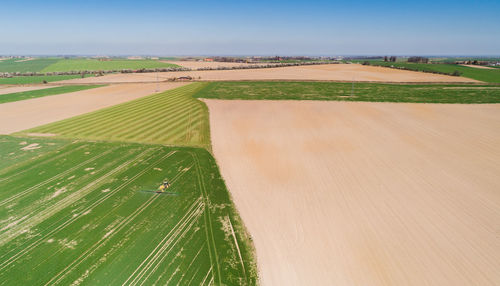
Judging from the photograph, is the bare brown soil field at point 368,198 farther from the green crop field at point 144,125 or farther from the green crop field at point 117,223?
the green crop field at point 144,125

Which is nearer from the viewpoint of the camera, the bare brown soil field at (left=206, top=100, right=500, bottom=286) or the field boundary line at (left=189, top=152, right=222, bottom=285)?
the bare brown soil field at (left=206, top=100, right=500, bottom=286)

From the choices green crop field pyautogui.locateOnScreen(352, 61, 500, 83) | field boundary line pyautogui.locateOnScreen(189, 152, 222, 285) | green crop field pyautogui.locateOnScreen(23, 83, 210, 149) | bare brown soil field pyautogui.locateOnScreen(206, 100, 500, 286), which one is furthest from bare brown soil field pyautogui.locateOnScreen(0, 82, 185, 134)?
green crop field pyautogui.locateOnScreen(352, 61, 500, 83)

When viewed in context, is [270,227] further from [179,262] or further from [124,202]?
[124,202]

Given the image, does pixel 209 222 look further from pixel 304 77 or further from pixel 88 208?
pixel 304 77

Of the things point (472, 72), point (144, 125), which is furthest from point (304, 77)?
point (472, 72)

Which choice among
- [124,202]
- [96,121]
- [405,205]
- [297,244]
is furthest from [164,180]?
[96,121]

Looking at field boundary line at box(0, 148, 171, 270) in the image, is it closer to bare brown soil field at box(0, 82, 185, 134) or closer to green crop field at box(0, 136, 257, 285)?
green crop field at box(0, 136, 257, 285)
